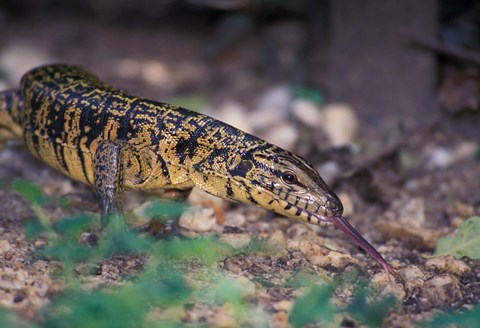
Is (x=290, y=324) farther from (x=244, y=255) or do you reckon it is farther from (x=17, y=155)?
(x=17, y=155)

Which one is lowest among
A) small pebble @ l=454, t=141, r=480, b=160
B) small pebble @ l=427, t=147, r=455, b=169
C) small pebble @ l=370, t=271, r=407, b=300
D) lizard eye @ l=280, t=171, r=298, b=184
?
small pebble @ l=370, t=271, r=407, b=300

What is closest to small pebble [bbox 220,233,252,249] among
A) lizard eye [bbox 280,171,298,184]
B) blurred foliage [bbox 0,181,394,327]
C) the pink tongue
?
blurred foliage [bbox 0,181,394,327]

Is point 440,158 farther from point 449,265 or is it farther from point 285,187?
point 285,187

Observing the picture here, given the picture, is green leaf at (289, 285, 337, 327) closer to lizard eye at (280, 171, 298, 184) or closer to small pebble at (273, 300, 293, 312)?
small pebble at (273, 300, 293, 312)

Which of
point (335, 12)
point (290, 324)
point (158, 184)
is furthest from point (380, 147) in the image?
point (290, 324)

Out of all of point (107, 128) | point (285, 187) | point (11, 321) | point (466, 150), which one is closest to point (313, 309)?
point (285, 187)

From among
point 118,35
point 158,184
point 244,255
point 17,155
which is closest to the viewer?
point 244,255
